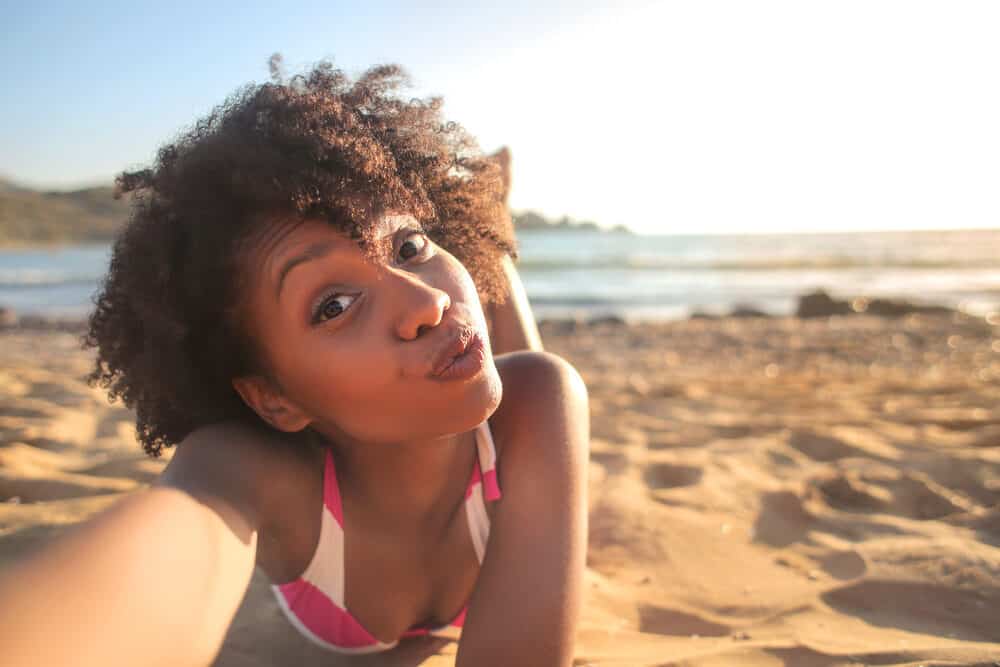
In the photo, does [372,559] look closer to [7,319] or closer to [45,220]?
[7,319]

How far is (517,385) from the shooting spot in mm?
1898

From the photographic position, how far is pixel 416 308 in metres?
1.49

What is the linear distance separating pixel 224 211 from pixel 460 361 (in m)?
0.63

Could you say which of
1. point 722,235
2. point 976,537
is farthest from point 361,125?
point 722,235

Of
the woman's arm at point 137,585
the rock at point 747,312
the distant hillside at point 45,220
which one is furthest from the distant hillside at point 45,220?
the woman's arm at point 137,585

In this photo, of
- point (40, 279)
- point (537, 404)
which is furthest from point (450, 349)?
point (40, 279)

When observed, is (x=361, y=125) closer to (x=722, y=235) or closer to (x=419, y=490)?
(x=419, y=490)

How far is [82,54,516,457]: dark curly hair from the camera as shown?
5.23 ft

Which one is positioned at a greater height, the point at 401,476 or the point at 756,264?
the point at 401,476

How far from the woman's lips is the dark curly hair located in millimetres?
293

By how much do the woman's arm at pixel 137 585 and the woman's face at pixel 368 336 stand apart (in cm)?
32

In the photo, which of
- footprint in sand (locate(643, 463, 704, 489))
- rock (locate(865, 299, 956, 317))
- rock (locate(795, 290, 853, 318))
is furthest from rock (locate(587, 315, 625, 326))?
footprint in sand (locate(643, 463, 704, 489))

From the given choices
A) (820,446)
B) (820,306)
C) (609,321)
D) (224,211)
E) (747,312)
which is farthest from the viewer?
(747,312)

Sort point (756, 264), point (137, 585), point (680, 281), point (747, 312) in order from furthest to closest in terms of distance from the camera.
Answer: point (756, 264)
point (680, 281)
point (747, 312)
point (137, 585)
